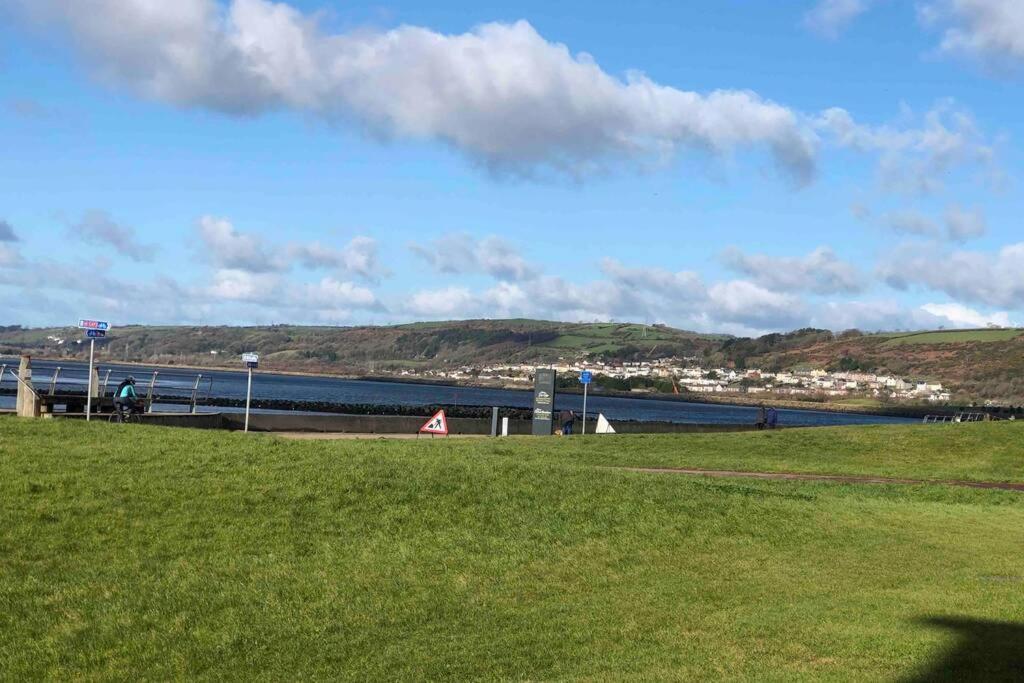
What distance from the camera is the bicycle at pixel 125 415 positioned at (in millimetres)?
31231

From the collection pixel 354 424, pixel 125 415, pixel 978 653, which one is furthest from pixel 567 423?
pixel 978 653

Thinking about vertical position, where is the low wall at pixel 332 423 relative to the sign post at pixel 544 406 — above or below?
below

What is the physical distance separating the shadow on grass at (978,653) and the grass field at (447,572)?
0.04 meters

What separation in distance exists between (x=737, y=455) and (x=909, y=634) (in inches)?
924

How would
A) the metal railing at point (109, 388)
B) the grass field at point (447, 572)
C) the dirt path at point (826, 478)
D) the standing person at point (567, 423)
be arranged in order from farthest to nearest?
the standing person at point (567, 423), the metal railing at point (109, 388), the dirt path at point (826, 478), the grass field at point (447, 572)

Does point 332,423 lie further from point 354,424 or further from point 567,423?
point 567,423

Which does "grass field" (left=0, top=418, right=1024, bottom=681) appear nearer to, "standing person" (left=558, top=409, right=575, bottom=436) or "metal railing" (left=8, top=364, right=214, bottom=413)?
"metal railing" (left=8, top=364, right=214, bottom=413)

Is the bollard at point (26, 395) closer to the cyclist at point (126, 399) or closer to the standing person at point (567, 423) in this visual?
the cyclist at point (126, 399)

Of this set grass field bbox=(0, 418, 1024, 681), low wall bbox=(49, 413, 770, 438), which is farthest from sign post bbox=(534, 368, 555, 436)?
grass field bbox=(0, 418, 1024, 681)

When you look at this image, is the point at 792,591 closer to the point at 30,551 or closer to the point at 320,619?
the point at 320,619

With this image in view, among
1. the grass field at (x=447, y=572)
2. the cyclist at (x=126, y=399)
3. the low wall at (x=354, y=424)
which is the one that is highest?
the cyclist at (x=126, y=399)

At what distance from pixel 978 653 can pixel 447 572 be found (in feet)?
17.7

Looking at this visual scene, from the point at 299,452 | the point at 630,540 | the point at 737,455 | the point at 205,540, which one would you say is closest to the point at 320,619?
the point at 205,540

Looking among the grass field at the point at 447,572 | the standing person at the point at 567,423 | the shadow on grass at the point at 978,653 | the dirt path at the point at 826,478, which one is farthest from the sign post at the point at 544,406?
the shadow on grass at the point at 978,653
